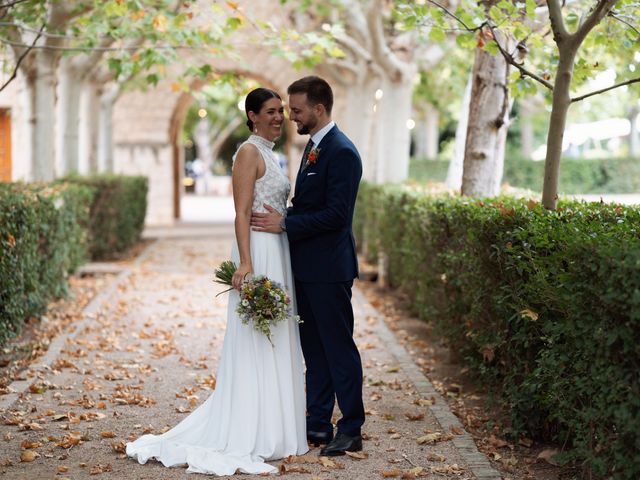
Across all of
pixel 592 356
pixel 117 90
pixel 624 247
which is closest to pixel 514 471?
pixel 592 356

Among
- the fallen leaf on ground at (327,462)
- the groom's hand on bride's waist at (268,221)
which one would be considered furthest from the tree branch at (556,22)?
the fallen leaf on ground at (327,462)

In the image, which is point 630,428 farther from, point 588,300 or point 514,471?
point 514,471

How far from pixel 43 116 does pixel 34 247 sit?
4.94 meters

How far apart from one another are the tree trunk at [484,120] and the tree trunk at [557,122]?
9.19 ft

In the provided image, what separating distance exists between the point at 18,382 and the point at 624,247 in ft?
16.2

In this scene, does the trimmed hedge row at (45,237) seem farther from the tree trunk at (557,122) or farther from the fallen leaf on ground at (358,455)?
the tree trunk at (557,122)

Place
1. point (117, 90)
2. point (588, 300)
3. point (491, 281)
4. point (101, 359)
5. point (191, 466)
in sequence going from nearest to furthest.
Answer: point (588, 300)
point (191, 466)
point (491, 281)
point (101, 359)
point (117, 90)

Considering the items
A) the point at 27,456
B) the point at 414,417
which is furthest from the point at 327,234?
the point at 27,456

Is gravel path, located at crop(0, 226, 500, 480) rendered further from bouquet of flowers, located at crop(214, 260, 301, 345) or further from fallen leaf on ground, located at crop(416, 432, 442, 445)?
bouquet of flowers, located at crop(214, 260, 301, 345)

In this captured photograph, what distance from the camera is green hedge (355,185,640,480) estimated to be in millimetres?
3879

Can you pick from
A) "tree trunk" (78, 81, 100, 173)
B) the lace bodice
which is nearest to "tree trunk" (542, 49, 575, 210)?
the lace bodice

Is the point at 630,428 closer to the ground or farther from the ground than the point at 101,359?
farther from the ground

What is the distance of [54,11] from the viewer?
11.8 metres

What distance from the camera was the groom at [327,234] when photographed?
5.15m
